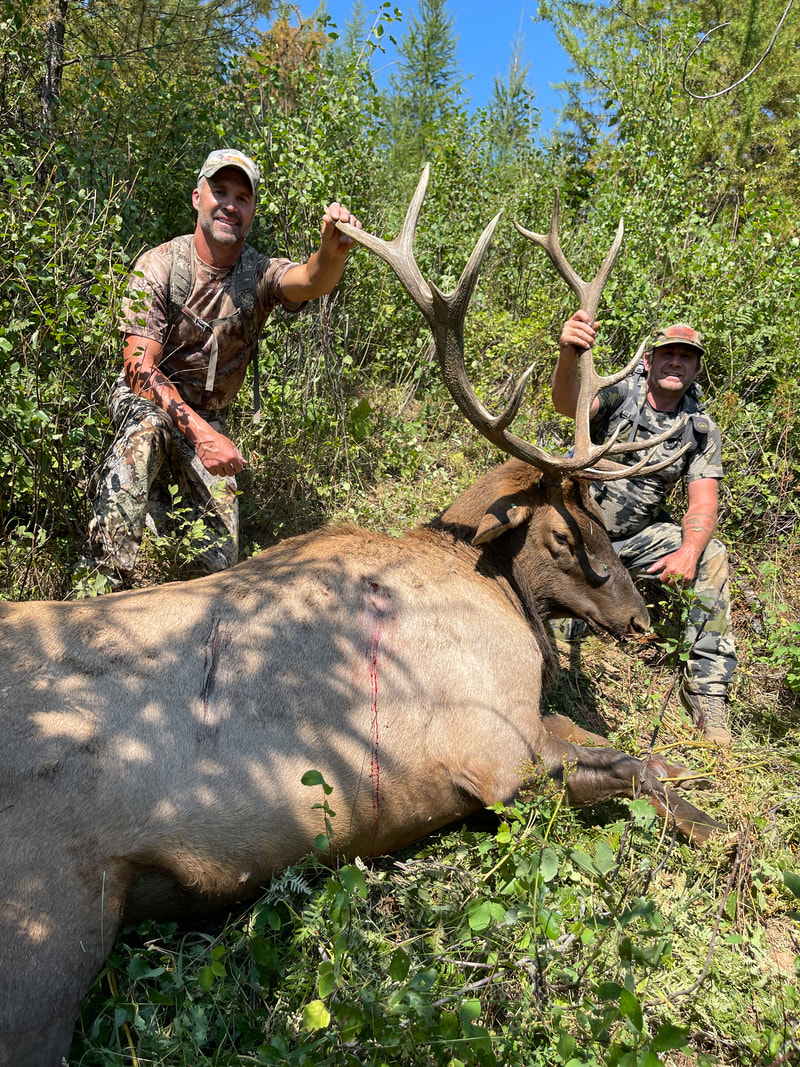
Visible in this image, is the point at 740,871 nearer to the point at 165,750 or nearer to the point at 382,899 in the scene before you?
the point at 382,899

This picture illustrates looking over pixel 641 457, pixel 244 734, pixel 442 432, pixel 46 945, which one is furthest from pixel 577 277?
A: pixel 46 945

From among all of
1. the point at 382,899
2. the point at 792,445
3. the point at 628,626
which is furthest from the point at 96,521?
the point at 792,445

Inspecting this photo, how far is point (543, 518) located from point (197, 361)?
9.40 ft

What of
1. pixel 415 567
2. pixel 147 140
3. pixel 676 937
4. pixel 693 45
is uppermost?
pixel 693 45

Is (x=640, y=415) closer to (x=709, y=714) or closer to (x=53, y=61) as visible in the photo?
(x=709, y=714)

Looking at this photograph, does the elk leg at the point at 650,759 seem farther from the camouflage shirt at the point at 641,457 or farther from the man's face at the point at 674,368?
the man's face at the point at 674,368

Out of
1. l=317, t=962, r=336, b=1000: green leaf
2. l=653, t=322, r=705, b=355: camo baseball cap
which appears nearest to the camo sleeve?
l=653, t=322, r=705, b=355: camo baseball cap

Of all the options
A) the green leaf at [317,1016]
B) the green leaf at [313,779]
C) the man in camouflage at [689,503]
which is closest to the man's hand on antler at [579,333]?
the man in camouflage at [689,503]

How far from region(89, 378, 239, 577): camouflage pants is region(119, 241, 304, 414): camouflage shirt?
18.4 inches

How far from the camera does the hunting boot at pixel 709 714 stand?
213 inches

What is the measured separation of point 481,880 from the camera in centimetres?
370

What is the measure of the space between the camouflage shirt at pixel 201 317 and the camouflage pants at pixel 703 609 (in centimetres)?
330

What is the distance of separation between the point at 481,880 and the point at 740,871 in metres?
1.36

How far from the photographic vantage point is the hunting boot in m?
5.41
